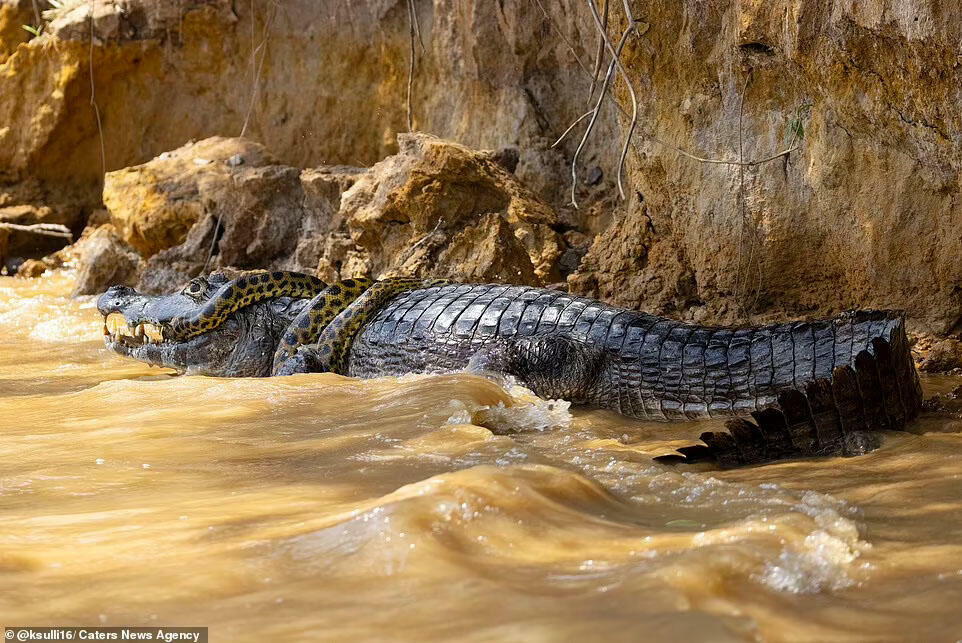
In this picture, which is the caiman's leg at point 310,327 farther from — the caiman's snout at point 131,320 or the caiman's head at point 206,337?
the caiman's snout at point 131,320

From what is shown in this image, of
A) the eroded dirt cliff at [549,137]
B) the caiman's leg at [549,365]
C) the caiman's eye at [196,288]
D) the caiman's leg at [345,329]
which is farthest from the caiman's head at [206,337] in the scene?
the caiman's leg at [549,365]

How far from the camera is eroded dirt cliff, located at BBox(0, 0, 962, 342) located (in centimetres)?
429

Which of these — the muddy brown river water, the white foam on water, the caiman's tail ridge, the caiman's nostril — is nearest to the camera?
the muddy brown river water

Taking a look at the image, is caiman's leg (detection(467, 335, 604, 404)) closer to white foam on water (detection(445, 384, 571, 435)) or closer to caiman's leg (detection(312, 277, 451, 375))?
white foam on water (detection(445, 384, 571, 435))

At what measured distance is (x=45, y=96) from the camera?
Result: 35.2ft

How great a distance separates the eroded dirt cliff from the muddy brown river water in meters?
1.63

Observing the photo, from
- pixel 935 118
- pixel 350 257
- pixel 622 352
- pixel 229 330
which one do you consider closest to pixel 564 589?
pixel 622 352

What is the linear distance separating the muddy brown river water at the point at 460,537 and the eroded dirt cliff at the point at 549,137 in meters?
1.63

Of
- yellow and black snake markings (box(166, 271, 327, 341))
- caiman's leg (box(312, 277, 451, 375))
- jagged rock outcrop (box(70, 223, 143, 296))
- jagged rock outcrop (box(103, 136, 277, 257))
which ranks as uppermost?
jagged rock outcrop (box(103, 136, 277, 257))

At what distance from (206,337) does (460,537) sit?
4161 mm

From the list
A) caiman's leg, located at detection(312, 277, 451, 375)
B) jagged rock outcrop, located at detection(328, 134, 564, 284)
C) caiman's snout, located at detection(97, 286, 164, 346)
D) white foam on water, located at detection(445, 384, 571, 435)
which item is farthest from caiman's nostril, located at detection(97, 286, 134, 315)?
white foam on water, located at detection(445, 384, 571, 435)

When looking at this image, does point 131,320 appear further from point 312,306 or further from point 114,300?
point 312,306

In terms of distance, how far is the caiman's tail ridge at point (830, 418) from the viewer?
115 inches

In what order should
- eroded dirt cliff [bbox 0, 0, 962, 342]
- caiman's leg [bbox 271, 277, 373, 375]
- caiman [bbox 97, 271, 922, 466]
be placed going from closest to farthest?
1. caiman [bbox 97, 271, 922, 466]
2. eroded dirt cliff [bbox 0, 0, 962, 342]
3. caiman's leg [bbox 271, 277, 373, 375]
